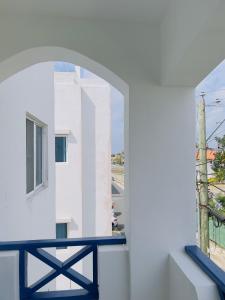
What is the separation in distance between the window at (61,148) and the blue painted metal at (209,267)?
17.5 ft

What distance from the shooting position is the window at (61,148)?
6672 millimetres

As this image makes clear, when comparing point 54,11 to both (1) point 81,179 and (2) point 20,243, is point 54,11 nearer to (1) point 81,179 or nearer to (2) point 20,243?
(2) point 20,243

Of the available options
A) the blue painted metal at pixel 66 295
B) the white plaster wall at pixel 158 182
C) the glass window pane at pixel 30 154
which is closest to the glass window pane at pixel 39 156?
the glass window pane at pixel 30 154

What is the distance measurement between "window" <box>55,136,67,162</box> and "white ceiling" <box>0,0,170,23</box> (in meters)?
5.23

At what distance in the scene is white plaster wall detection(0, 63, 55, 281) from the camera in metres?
2.00

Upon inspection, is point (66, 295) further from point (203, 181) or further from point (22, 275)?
point (203, 181)

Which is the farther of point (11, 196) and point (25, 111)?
point (25, 111)

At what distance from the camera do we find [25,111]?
2586 millimetres

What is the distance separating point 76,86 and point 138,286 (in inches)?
228

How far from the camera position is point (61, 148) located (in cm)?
680

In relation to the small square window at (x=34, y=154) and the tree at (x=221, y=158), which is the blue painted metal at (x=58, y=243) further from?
the tree at (x=221, y=158)

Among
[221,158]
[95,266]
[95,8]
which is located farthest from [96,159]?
[95,8]

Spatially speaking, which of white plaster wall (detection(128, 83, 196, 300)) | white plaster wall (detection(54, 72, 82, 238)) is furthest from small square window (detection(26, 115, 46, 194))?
white plaster wall (detection(54, 72, 82, 238))

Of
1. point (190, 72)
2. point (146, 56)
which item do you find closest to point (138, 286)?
point (190, 72)
